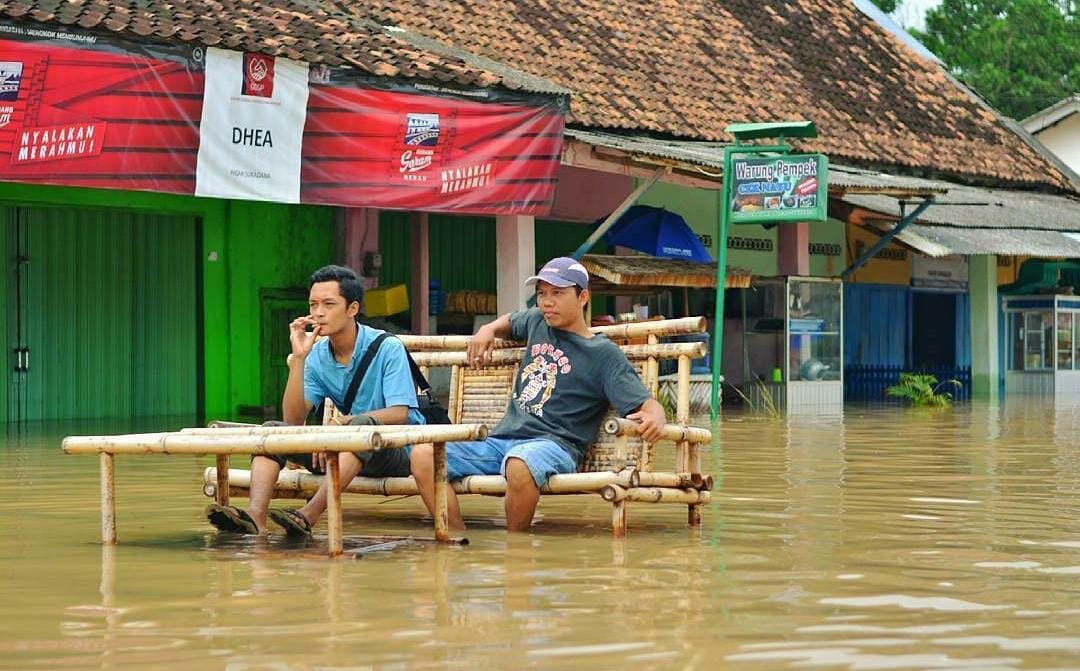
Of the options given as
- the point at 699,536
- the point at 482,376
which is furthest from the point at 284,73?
the point at 699,536

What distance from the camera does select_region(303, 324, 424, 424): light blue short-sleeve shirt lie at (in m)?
7.47

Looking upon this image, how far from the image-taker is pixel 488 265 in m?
20.7

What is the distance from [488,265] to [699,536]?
527 inches

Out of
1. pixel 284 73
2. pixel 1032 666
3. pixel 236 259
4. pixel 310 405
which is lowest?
pixel 1032 666

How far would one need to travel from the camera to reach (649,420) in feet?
23.8

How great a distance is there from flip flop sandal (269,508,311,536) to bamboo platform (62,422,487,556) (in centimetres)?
17

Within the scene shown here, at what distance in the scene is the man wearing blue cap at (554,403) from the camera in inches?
288

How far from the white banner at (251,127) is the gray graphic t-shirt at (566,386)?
7628mm

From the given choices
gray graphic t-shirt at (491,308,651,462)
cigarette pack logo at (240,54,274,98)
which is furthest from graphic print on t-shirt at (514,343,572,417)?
cigarette pack logo at (240,54,274,98)

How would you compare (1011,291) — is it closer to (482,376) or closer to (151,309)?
(151,309)

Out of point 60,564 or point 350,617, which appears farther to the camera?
point 60,564

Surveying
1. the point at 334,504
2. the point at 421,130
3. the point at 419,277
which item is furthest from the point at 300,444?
the point at 419,277

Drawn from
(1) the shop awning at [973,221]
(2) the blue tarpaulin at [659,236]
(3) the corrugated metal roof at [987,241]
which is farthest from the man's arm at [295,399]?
(3) the corrugated metal roof at [987,241]

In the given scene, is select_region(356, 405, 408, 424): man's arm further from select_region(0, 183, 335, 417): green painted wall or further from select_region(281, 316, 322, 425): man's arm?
select_region(0, 183, 335, 417): green painted wall
